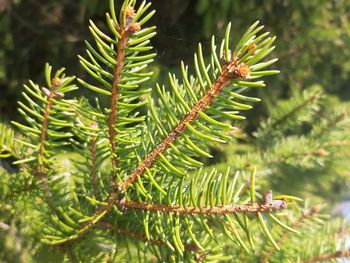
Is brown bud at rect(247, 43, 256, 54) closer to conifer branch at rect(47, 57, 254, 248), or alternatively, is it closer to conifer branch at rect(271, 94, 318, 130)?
conifer branch at rect(47, 57, 254, 248)

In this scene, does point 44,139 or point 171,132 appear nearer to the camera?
point 171,132

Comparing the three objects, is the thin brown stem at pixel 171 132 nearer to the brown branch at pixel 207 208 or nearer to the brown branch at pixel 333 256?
the brown branch at pixel 207 208

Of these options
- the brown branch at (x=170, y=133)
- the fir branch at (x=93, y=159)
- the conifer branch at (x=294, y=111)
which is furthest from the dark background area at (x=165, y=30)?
the brown branch at (x=170, y=133)

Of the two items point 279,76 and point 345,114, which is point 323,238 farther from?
point 279,76

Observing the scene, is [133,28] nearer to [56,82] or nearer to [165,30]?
[56,82]

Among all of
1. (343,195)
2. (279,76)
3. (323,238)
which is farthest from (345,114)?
(343,195)

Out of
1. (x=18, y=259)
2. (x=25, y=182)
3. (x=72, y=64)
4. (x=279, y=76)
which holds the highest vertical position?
(x=279, y=76)

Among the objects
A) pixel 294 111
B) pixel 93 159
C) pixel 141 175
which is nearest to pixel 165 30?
pixel 294 111
